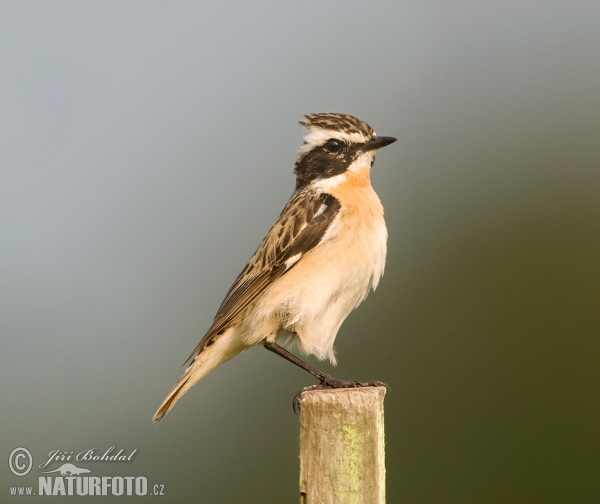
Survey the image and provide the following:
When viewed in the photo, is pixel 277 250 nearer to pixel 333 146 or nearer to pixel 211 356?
pixel 211 356

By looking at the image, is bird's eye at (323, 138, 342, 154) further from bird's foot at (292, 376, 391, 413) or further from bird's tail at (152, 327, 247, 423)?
bird's foot at (292, 376, 391, 413)

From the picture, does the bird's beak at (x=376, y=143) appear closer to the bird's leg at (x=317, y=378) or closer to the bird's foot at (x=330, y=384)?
the bird's leg at (x=317, y=378)

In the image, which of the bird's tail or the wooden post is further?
A: the bird's tail

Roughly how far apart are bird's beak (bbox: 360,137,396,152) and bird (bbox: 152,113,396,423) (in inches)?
0.4

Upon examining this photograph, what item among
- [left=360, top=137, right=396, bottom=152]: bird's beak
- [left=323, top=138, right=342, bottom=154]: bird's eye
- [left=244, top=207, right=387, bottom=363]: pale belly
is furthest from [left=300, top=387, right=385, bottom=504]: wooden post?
[left=323, top=138, right=342, bottom=154]: bird's eye

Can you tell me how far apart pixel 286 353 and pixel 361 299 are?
657mm

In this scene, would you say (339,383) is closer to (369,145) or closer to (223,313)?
(223,313)

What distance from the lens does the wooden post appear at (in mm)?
3686

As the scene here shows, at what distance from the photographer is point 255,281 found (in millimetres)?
6051

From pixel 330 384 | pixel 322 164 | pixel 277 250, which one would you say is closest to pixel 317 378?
pixel 330 384

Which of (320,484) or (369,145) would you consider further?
(369,145)

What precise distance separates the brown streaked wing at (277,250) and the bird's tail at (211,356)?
1.9 inches

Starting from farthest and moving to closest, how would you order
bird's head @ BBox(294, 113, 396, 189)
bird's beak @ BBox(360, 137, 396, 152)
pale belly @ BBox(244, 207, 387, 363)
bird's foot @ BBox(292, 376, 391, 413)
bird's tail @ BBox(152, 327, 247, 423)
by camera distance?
bird's head @ BBox(294, 113, 396, 189) → bird's beak @ BBox(360, 137, 396, 152) → bird's tail @ BBox(152, 327, 247, 423) → pale belly @ BBox(244, 207, 387, 363) → bird's foot @ BBox(292, 376, 391, 413)

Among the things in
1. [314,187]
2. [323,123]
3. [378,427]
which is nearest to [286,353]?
[314,187]
